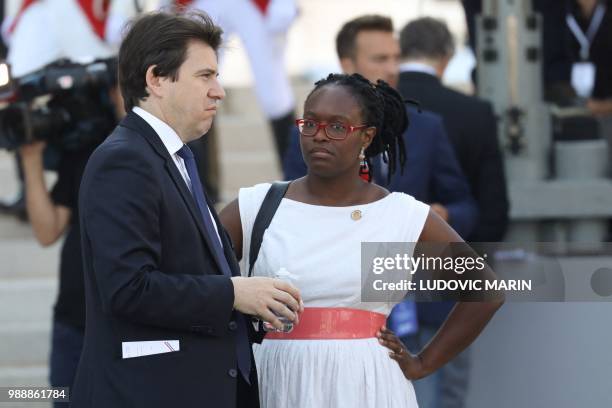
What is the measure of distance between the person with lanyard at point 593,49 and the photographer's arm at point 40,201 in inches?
120

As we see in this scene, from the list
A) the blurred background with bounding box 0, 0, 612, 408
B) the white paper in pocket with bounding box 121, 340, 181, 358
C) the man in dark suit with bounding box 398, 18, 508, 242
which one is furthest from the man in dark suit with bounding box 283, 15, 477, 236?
the white paper in pocket with bounding box 121, 340, 181, 358

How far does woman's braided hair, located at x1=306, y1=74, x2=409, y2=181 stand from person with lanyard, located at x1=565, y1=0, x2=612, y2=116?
3.15 meters

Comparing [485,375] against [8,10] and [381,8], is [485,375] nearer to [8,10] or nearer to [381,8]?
[8,10]

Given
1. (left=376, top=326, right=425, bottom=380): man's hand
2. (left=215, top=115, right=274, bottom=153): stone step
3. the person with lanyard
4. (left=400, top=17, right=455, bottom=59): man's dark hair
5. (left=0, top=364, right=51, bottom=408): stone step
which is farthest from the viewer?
(left=215, top=115, right=274, bottom=153): stone step

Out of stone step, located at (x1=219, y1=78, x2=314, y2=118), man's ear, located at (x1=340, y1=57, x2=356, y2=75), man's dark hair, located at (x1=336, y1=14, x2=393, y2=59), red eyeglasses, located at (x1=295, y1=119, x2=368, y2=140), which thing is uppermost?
stone step, located at (x1=219, y1=78, x2=314, y2=118)

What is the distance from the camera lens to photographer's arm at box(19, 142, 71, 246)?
491 centimetres

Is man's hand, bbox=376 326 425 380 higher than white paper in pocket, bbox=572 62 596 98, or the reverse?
white paper in pocket, bbox=572 62 596 98

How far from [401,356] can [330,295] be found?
0.28m

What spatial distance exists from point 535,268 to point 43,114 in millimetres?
1939

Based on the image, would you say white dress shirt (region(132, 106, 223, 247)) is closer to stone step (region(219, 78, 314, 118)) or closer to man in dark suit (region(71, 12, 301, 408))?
man in dark suit (region(71, 12, 301, 408))

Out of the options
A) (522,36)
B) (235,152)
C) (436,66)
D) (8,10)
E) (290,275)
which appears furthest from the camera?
(235,152)

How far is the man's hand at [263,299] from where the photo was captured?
3158mm

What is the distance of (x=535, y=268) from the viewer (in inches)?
157

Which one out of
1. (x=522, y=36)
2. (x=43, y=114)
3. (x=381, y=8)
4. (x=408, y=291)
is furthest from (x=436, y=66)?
(x=381, y=8)
